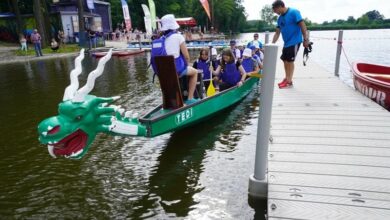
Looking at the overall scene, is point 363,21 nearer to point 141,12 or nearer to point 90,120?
point 141,12

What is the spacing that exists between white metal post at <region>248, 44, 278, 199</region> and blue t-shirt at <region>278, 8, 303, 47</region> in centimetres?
410

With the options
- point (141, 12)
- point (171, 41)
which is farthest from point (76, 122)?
point (141, 12)

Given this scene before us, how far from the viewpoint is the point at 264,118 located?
338cm

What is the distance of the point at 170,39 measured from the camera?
548cm

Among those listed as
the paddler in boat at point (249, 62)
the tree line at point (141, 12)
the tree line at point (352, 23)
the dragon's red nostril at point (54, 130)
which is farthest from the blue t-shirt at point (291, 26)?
the tree line at point (352, 23)

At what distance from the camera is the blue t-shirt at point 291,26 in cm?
695

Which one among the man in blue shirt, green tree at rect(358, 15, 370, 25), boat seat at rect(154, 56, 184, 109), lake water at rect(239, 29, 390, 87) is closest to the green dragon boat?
boat seat at rect(154, 56, 184, 109)

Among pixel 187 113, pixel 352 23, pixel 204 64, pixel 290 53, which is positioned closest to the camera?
pixel 187 113

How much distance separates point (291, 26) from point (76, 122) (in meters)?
5.04

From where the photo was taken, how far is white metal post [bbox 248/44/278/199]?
3.28 m

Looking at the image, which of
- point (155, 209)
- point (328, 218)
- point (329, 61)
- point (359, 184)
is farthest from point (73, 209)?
point (329, 61)

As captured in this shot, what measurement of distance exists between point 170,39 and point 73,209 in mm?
2914

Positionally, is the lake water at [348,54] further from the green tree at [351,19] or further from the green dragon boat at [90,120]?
the green tree at [351,19]

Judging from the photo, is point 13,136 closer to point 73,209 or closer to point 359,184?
point 73,209
